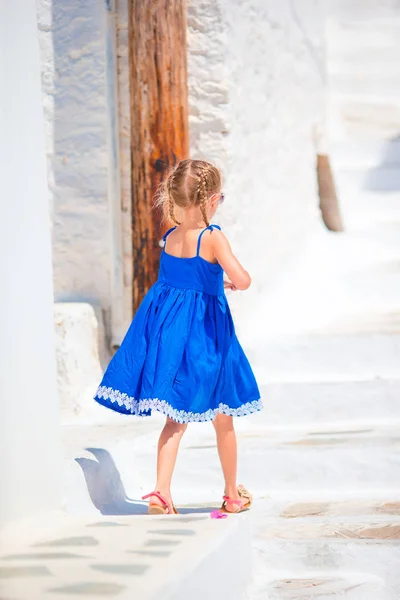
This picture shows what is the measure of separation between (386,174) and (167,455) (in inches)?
186

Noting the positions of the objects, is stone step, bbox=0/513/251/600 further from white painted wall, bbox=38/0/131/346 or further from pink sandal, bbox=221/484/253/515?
white painted wall, bbox=38/0/131/346

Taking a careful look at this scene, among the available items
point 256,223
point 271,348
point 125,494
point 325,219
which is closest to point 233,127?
point 256,223

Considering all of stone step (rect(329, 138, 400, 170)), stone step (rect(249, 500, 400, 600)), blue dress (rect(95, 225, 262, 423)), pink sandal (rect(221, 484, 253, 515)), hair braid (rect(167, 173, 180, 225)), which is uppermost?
stone step (rect(329, 138, 400, 170))

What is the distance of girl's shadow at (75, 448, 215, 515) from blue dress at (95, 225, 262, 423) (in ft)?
1.62

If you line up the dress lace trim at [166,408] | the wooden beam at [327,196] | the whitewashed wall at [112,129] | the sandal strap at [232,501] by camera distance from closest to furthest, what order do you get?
the dress lace trim at [166,408]
the sandal strap at [232,501]
the whitewashed wall at [112,129]
the wooden beam at [327,196]

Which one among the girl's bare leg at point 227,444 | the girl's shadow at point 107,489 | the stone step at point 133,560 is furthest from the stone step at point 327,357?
the stone step at point 133,560

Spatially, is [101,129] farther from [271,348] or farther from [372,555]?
[372,555]

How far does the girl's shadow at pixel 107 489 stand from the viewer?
146 inches

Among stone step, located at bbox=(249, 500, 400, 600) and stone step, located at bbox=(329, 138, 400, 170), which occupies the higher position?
stone step, located at bbox=(329, 138, 400, 170)

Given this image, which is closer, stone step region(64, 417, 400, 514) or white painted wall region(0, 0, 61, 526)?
white painted wall region(0, 0, 61, 526)

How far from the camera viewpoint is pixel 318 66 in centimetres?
713

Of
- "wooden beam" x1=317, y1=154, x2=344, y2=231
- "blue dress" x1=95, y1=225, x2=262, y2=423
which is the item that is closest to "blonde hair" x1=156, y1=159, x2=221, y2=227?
"blue dress" x1=95, y1=225, x2=262, y2=423

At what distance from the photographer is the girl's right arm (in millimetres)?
3311

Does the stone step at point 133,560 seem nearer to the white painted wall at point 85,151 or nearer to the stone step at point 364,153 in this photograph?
the white painted wall at point 85,151
